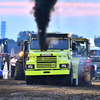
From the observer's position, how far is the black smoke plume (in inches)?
665

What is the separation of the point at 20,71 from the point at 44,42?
446cm

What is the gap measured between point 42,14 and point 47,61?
2435mm

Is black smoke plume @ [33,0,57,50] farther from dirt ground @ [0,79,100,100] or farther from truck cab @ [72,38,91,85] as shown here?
dirt ground @ [0,79,100,100]

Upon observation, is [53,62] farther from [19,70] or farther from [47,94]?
[47,94]

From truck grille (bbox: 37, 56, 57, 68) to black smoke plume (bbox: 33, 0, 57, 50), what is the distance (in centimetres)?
93

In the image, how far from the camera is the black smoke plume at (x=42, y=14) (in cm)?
1689

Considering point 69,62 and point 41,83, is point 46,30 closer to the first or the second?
point 69,62

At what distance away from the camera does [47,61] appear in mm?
18844

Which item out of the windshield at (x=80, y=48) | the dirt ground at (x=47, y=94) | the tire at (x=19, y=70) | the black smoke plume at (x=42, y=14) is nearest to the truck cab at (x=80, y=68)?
the windshield at (x=80, y=48)

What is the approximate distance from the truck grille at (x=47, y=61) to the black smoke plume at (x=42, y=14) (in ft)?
3.05

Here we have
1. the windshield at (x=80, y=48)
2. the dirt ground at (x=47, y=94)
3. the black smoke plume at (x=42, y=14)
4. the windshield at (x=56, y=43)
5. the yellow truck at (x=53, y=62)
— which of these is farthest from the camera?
the windshield at (x=80, y=48)

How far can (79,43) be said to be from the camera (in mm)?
23156

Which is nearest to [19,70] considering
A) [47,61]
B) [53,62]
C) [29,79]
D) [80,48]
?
[80,48]

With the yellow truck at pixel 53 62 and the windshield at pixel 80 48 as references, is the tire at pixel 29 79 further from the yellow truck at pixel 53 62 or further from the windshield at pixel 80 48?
the windshield at pixel 80 48
